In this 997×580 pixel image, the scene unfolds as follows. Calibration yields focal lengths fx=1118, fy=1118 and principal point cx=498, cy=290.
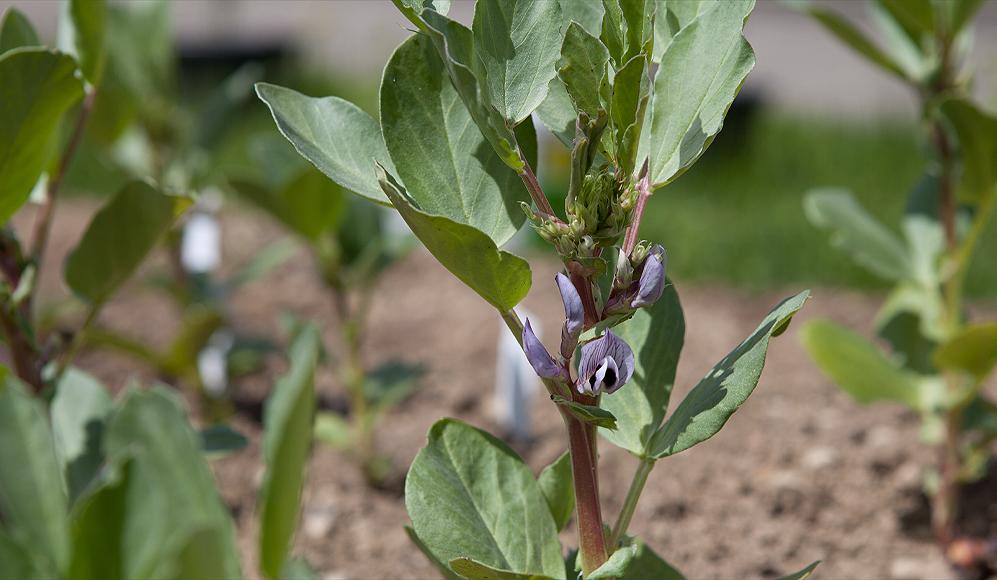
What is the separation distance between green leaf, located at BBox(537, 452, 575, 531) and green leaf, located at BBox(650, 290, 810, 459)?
0.36 feet

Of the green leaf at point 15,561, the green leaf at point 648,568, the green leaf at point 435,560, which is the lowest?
the green leaf at point 648,568

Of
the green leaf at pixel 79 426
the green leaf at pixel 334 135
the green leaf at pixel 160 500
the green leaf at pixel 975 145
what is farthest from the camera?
the green leaf at pixel 975 145

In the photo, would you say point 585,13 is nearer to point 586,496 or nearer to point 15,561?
point 586,496

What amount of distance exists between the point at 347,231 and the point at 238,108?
39 cm

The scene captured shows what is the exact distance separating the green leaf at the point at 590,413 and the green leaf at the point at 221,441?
0.48 m

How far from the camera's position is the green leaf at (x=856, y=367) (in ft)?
4.76

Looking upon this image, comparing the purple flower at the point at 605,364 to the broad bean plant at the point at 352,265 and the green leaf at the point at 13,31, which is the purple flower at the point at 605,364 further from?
the broad bean plant at the point at 352,265

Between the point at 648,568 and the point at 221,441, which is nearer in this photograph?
the point at 648,568

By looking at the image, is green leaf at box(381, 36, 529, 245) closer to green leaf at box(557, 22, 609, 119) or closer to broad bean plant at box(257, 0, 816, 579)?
broad bean plant at box(257, 0, 816, 579)

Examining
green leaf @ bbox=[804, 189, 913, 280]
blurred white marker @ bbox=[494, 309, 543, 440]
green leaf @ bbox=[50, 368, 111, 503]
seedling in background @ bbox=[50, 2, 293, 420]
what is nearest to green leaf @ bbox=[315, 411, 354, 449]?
seedling in background @ bbox=[50, 2, 293, 420]

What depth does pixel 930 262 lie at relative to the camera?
1.50 m

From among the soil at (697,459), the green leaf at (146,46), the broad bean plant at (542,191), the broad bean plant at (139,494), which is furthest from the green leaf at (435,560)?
the green leaf at (146,46)

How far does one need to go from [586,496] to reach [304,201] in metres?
0.92

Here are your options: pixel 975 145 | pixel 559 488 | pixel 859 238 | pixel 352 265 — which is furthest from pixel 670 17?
pixel 352 265
